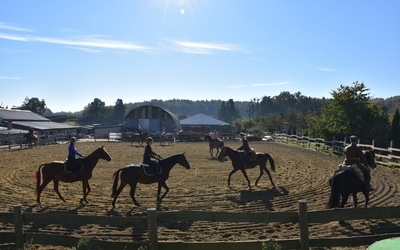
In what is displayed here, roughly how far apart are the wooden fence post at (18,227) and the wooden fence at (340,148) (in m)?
19.3

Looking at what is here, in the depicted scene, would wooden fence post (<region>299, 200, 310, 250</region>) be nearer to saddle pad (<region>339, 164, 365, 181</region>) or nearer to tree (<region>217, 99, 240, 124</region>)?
saddle pad (<region>339, 164, 365, 181</region>)

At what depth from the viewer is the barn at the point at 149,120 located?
194 ft

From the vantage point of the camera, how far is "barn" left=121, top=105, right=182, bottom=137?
59062 mm

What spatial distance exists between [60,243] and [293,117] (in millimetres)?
66129

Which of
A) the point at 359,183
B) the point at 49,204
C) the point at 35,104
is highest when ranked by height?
the point at 35,104

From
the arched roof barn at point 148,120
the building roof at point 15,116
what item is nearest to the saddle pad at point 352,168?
the arched roof barn at point 148,120

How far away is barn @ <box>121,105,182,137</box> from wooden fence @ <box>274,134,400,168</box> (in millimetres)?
19555

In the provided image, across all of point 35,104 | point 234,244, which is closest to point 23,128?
point 234,244

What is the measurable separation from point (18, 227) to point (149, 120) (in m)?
53.8

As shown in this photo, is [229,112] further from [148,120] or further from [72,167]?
[72,167]

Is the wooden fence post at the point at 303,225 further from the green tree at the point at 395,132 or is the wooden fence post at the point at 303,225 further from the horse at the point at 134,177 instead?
the green tree at the point at 395,132

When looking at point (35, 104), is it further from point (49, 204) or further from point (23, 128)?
point (49, 204)

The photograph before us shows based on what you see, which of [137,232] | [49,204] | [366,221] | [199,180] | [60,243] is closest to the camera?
[60,243]

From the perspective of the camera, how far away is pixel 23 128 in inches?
2176
